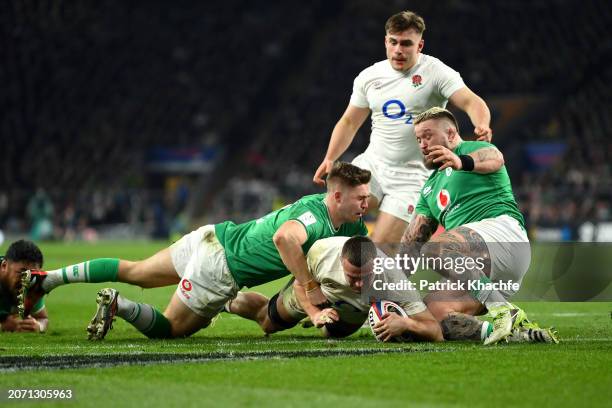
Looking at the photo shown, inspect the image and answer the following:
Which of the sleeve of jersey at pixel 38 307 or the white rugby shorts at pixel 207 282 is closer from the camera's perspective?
the white rugby shorts at pixel 207 282

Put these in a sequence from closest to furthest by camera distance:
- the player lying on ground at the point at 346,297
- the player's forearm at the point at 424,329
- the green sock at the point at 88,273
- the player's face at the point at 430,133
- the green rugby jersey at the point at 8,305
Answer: the player lying on ground at the point at 346,297 → the player's forearm at the point at 424,329 → the player's face at the point at 430,133 → the green sock at the point at 88,273 → the green rugby jersey at the point at 8,305

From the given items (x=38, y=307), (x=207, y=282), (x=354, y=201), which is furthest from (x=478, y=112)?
(x=38, y=307)

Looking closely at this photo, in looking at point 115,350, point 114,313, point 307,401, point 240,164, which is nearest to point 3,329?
point 114,313

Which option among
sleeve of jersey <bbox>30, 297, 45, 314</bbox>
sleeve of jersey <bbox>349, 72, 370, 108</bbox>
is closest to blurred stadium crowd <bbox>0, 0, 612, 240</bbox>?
sleeve of jersey <bbox>349, 72, 370, 108</bbox>

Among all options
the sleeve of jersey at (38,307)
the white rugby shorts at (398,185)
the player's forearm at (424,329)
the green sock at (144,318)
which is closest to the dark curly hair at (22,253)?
the sleeve of jersey at (38,307)

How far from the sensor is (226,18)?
3638 centimetres

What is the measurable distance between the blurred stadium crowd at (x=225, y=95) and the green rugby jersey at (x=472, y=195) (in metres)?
20.4

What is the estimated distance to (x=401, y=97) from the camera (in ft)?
27.6

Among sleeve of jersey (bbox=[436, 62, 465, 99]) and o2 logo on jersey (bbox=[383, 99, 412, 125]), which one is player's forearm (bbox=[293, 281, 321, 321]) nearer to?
o2 logo on jersey (bbox=[383, 99, 412, 125])

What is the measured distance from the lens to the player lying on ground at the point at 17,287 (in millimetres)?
7473

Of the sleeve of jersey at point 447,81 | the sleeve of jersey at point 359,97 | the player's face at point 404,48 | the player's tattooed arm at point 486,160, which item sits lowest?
the player's tattooed arm at point 486,160

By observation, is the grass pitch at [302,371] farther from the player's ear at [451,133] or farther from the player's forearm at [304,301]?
the player's ear at [451,133]

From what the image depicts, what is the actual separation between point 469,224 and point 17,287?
10.9ft

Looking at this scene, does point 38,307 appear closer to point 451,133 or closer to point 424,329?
point 424,329
